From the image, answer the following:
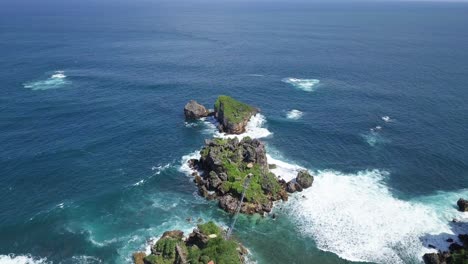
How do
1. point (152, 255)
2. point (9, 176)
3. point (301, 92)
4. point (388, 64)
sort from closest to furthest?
point (152, 255)
point (9, 176)
point (301, 92)
point (388, 64)

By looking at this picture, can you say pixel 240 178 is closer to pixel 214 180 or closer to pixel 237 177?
pixel 237 177

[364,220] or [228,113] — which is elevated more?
[228,113]

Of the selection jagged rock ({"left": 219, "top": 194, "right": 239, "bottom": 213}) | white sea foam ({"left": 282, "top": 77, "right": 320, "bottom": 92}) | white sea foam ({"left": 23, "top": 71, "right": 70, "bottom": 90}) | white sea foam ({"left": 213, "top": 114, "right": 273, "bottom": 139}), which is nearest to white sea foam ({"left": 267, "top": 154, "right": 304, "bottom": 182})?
white sea foam ({"left": 213, "top": 114, "right": 273, "bottom": 139})

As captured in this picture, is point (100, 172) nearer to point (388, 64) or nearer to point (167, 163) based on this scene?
point (167, 163)

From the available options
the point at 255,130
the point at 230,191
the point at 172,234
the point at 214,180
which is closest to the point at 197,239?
the point at 172,234

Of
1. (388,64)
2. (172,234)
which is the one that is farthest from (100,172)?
(388,64)

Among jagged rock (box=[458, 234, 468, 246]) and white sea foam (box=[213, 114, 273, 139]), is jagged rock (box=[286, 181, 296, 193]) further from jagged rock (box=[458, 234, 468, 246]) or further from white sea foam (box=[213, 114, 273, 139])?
jagged rock (box=[458, 234, 468, 246])
